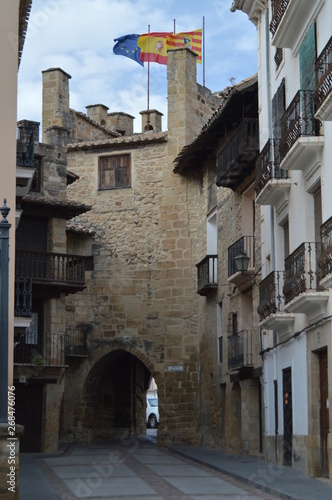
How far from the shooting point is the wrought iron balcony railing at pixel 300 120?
1711 cm

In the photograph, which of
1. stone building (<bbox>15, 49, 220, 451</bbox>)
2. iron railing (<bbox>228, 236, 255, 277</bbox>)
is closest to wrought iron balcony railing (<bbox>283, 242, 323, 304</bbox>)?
iron railing (<bbox>228, 236, 255, 277</bbox>)

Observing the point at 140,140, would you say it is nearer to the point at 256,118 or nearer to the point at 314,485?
the point at 256,118

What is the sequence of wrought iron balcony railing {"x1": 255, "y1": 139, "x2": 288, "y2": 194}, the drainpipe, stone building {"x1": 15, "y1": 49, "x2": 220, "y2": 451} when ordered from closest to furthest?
the drainpipe, wrought iron balcony railing {"x1": 255, "y1": 139, "x2": 288, "y2": 194}, stone building {"x1": 15, "y1": 49, "x2": 220, "y2": 451}

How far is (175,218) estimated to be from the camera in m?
33.2

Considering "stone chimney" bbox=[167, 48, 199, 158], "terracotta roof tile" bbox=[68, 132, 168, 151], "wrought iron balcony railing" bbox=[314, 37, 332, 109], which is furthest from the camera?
"terracotta roof tile" bbox=[68, 132, 168, 151]

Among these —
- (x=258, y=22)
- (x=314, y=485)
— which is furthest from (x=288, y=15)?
(x=314, y=485)

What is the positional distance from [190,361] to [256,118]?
408 inches

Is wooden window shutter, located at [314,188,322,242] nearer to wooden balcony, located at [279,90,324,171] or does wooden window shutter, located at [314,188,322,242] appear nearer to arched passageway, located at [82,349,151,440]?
wooden balcony, located at [279,90,324,171]

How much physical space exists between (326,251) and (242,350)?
994 cm

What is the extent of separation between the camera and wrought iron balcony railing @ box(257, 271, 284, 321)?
19.4 meters

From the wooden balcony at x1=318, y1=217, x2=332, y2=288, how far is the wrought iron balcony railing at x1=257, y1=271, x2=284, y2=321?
3415mm

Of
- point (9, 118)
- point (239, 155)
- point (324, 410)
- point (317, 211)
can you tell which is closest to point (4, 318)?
point (9, 118)

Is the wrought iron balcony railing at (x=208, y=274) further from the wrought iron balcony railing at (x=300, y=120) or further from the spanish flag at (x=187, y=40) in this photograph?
the spanish flag at (x=187, y=40)

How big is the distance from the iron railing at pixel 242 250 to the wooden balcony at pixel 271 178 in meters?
3.67
